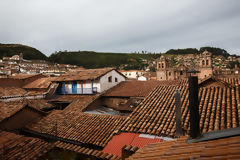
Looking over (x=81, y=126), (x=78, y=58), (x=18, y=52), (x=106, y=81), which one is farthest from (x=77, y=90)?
(x=18, y=52)

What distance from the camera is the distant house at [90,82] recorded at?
63.2 ft

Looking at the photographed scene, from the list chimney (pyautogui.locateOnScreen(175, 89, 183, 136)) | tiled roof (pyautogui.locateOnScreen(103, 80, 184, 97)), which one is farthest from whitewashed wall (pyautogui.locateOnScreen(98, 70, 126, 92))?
chimney (pyautogui.locateOnScreen(175, 89, 183, 136))

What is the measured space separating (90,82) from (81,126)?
919 centimetres

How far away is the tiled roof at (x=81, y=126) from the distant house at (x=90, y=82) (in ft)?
20.4

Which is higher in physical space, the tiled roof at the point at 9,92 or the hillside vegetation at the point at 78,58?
the hillside vegetation at the point at 78,58

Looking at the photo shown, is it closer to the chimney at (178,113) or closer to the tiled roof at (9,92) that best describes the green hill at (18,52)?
the tiled roof at (9,92)

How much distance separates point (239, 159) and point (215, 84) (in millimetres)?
12314

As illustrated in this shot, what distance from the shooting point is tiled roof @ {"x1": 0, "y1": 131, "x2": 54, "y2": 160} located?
5.73 meters

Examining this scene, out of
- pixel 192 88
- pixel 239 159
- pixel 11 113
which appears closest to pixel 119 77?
pixel 11 113

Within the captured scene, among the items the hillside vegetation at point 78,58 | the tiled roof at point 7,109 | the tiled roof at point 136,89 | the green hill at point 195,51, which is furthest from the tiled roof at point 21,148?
the green hill at point 195,51

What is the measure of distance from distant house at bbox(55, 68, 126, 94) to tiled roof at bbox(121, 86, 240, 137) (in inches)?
413

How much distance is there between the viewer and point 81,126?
36.1 ft

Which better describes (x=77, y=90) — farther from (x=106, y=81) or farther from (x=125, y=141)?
(x=125, y=141)

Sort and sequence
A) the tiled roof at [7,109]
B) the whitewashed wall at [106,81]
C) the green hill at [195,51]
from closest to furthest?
the tiled roof at [7,109]
the whitewashed wall at [106,81]
the green hill at [195,51]
